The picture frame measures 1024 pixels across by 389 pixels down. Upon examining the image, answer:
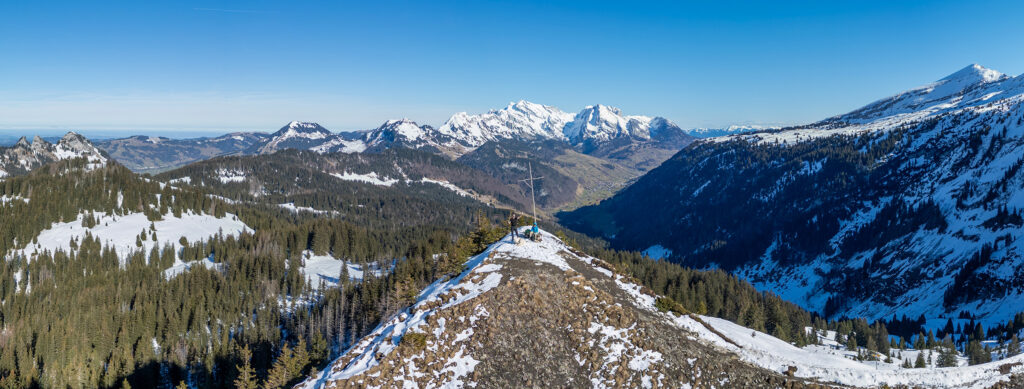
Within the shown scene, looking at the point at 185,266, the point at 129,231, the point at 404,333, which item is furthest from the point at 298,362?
the point at 129,231

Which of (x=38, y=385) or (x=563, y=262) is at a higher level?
(x=563, y=262)

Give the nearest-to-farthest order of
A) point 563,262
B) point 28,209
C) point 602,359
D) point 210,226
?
point 602,359, point 563,262, point 28,209, point 210,226

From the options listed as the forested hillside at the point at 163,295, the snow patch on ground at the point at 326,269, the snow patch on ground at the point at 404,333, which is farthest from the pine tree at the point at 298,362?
the snow patch on ground at the point at 326,269

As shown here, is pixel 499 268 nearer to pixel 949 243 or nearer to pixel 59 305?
pixel 59 305

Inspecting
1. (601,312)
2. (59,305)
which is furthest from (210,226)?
(601,312)

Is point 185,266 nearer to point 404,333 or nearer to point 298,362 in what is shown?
point 298,362

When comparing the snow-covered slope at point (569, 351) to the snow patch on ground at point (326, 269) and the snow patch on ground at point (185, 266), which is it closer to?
the snow patch on ground at point (326, 269)
